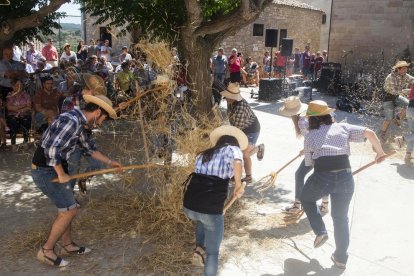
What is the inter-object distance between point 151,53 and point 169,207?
182cm

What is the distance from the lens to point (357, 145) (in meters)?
8.85

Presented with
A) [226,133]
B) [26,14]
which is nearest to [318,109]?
[226,133]

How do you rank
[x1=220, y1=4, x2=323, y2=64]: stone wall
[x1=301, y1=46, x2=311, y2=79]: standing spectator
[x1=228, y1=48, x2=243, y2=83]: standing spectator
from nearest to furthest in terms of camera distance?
[x1=228, y1=48, x2=243, y2=83]: standing spectator → [x1=301, y1=46, x2=311, y2=79]: standing spectator → [x1=220, y1=4, x2=323, y2=64]: stone wall

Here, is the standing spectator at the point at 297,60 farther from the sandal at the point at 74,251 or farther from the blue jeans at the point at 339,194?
the sandal at the point at 74,251

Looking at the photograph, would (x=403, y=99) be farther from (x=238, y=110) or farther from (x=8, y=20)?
(x=8, y=20)

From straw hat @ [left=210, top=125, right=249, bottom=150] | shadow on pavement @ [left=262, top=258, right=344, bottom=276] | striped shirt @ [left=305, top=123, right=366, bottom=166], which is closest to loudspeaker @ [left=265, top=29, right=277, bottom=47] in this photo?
striped shirt @ [left=305, top=123, right=366, bottom=166]

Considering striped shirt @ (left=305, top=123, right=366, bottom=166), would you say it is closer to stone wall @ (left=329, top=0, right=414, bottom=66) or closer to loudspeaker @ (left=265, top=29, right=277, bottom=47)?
loudspeaker @ (left=265, top=29, right=277, bottom=47)

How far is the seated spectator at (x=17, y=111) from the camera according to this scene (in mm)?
7824

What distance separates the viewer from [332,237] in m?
4.82

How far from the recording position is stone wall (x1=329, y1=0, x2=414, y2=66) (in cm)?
1738

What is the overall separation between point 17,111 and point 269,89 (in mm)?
8868

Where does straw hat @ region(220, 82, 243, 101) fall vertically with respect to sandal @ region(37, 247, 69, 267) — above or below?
above

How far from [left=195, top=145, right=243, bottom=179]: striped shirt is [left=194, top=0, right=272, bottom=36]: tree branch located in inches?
167

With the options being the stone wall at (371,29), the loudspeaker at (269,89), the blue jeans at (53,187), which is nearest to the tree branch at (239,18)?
the blue jeans at (53,187)
